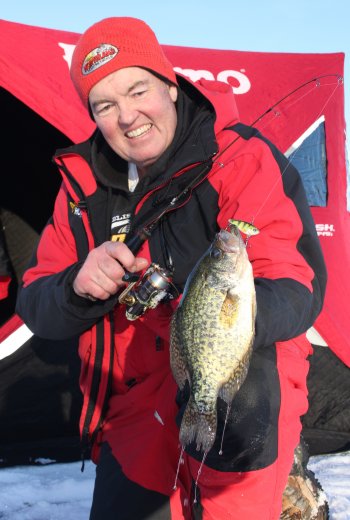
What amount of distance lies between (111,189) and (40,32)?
6.65 feet

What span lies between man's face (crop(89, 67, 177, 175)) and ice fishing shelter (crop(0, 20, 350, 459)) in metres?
1.25

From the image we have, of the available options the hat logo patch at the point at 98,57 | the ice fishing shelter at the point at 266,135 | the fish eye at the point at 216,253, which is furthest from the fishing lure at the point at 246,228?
the ice fishing shelter at the point at 266,135

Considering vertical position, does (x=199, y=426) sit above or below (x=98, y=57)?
below

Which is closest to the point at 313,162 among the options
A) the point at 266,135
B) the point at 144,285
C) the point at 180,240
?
the point at 266,135

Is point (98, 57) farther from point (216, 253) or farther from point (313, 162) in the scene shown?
point (313, 162)

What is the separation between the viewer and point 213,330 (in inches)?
74.8

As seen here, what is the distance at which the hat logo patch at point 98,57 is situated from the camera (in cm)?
275

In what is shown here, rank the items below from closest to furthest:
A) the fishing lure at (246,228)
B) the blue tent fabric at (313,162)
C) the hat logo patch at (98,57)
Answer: the fishing lure at (246,228), the hat logo patch at (98,57), the blue tent fabric at (313,162)

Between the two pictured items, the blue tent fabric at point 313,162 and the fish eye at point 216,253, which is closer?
the fish eye at point 216,253

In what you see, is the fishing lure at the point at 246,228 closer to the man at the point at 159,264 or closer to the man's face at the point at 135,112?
the man at the point at 159,264

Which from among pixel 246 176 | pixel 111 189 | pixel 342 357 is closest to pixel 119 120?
pixel 111 189

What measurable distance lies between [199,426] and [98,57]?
5.68 feet

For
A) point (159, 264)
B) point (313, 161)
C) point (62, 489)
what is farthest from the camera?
point (313, 161)

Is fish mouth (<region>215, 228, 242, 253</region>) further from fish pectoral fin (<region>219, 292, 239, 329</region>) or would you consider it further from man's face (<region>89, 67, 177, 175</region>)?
man's face (<region>89, 67, 177, 175</region>)
